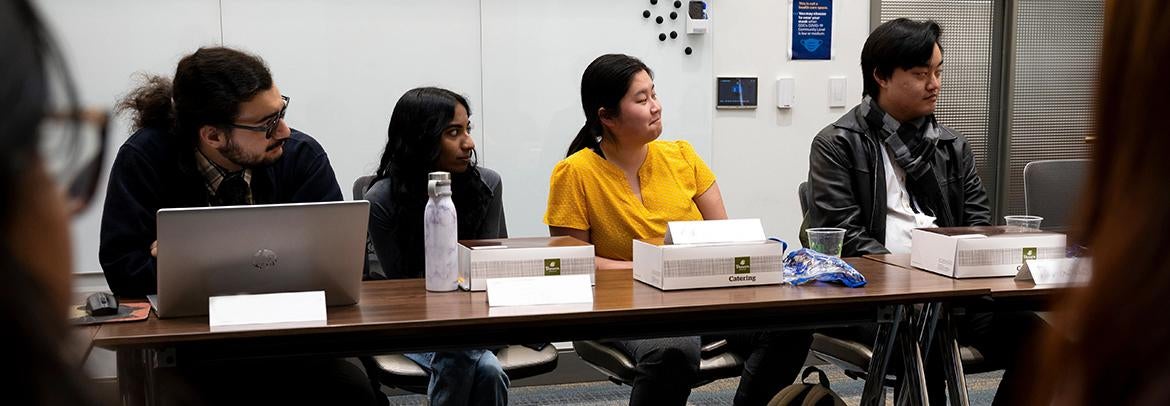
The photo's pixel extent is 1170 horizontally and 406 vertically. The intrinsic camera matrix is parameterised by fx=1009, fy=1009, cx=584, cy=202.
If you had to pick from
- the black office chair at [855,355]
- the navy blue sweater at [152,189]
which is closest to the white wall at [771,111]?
the black office chair at [855,355]

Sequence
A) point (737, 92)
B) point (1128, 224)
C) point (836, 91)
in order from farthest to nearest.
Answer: point (836, 91) < point (737, 92) < point (1128, 224)

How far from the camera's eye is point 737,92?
165 inches

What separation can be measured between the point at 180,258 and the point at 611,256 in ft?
4.41

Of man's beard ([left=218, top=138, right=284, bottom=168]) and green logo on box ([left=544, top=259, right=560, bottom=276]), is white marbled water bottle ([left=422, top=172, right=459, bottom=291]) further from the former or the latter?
man's beard ([left=218, top=138, right=284, bottom=168])

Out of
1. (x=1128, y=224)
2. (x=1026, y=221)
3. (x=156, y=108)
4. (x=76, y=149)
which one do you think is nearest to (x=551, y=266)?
(x=156, y=108)

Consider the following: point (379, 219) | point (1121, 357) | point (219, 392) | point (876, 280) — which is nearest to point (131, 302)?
point (219, 392)

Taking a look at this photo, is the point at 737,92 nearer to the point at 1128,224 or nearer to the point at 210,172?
the point at 210,172

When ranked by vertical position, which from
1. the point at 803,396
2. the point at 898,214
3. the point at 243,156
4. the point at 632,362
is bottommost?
the point at 803,396

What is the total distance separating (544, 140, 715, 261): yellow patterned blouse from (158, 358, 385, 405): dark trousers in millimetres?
765

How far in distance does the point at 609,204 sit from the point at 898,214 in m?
0.91

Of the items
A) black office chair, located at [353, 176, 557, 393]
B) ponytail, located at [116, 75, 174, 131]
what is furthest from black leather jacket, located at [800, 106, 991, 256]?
ponytail, located at [116, 75, 174, 131]

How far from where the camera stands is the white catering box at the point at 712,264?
2.23 meters

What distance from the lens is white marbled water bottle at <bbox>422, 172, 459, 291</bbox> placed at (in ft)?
7.07

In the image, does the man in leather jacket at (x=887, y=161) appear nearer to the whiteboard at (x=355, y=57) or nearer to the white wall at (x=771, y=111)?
the white wall at (x=771, y=111)
